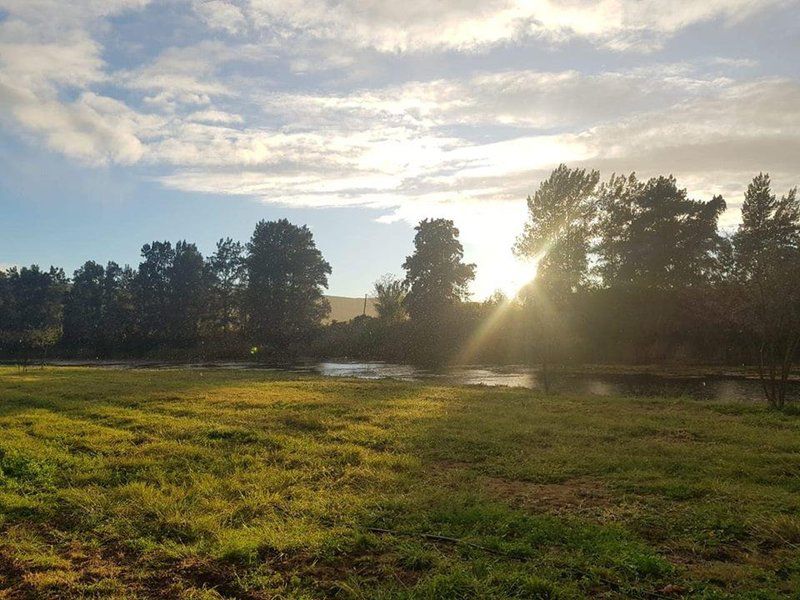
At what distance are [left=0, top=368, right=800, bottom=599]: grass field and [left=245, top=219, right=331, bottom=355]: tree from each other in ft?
187

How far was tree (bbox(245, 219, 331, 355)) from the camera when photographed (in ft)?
232

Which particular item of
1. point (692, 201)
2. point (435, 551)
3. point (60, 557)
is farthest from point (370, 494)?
point (692, 201)

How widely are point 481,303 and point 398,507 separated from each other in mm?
53736

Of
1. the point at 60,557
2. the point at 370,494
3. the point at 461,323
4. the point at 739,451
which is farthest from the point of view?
the point at 461,323

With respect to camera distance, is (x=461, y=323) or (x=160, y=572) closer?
(x=160, y=572)

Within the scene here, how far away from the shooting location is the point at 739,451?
32.9 ft

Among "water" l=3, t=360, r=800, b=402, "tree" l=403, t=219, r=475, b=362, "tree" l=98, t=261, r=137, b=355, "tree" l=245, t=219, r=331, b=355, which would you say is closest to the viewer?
"water" l=3, t=360, r=800, b=402

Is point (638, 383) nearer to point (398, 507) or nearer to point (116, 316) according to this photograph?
point (398, 507)

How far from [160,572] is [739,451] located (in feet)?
32.2

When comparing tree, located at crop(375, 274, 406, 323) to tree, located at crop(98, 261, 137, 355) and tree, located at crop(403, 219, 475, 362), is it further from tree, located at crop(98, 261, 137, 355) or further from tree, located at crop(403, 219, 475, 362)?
tree, located at crop(98, 261, 137, 355)

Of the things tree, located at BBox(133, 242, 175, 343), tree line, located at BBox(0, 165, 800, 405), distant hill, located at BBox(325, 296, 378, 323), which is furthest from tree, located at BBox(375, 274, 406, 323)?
distant hill, located at BBox(325, 296, 378, 323)

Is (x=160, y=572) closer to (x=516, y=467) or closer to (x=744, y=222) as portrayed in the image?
(x=516, y=467)

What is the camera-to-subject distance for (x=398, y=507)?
704 centimetres

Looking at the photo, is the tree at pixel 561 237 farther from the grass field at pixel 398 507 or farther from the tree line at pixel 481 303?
the grass field at pixel 398 507
